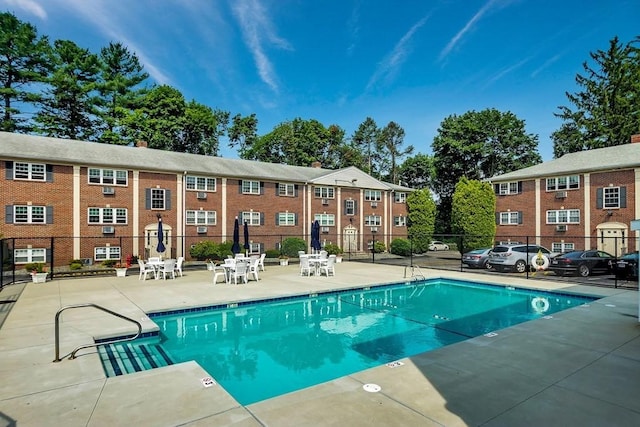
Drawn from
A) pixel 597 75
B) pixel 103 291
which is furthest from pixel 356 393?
pixel 597 75

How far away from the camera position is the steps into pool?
5770mm

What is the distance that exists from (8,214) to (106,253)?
5.27m

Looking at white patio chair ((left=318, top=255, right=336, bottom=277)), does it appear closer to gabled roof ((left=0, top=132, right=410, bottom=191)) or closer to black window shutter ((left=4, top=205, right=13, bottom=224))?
gabled roof ((left=0, top=132, right=410, bottom=191))

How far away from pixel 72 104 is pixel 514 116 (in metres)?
49.6

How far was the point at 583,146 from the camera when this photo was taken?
4188 cm

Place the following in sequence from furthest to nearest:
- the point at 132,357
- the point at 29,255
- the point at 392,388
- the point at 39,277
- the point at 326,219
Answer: the point at 326,219
the point at 29,255
the point at 39,277
the point at 132,357
the point at 392,388

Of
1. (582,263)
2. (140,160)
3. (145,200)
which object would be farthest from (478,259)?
(140,160)

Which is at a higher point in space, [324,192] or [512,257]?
[324,192]

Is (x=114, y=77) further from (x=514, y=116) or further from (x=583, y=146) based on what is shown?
(x=583, y=146)

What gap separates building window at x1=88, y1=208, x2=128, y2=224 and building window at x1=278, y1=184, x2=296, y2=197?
11.5m

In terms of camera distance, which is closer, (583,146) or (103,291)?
(103,291)

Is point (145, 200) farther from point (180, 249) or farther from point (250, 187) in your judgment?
point (250, 187)

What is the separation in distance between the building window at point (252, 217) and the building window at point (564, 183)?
2293cm

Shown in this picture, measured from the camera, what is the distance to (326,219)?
106ft
